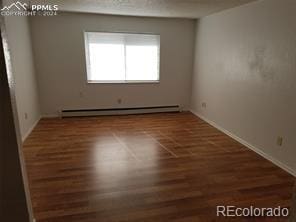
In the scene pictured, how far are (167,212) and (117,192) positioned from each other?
553 millimetres

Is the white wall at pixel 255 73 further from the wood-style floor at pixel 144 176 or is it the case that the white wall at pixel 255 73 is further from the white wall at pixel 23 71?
the white wall at pixel 23 71

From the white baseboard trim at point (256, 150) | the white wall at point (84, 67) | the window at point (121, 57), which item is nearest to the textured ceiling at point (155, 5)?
the white wall at point (84, 67)

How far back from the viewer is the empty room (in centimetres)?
200

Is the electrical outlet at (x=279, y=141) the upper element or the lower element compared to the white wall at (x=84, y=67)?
lower

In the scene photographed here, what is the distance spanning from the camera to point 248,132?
11.4 feet

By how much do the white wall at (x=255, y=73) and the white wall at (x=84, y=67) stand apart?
718mm

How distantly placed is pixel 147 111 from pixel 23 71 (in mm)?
2682

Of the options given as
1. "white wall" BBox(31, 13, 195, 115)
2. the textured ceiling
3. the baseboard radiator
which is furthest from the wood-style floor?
the textured ceiling

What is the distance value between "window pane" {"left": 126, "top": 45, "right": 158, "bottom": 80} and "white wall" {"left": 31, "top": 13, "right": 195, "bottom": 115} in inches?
7.3

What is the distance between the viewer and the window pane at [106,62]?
491 cm

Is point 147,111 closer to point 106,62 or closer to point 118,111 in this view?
point 118,111

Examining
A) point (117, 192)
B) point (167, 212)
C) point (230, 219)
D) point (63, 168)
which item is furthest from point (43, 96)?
point (230, 219)

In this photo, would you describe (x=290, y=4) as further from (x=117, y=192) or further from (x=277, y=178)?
(x=117, y=192)

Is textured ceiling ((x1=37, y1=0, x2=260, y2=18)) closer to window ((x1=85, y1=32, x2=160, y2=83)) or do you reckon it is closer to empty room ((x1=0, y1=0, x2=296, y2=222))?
empty room ((x1=0, y1=0, x2=296, y2=222))
